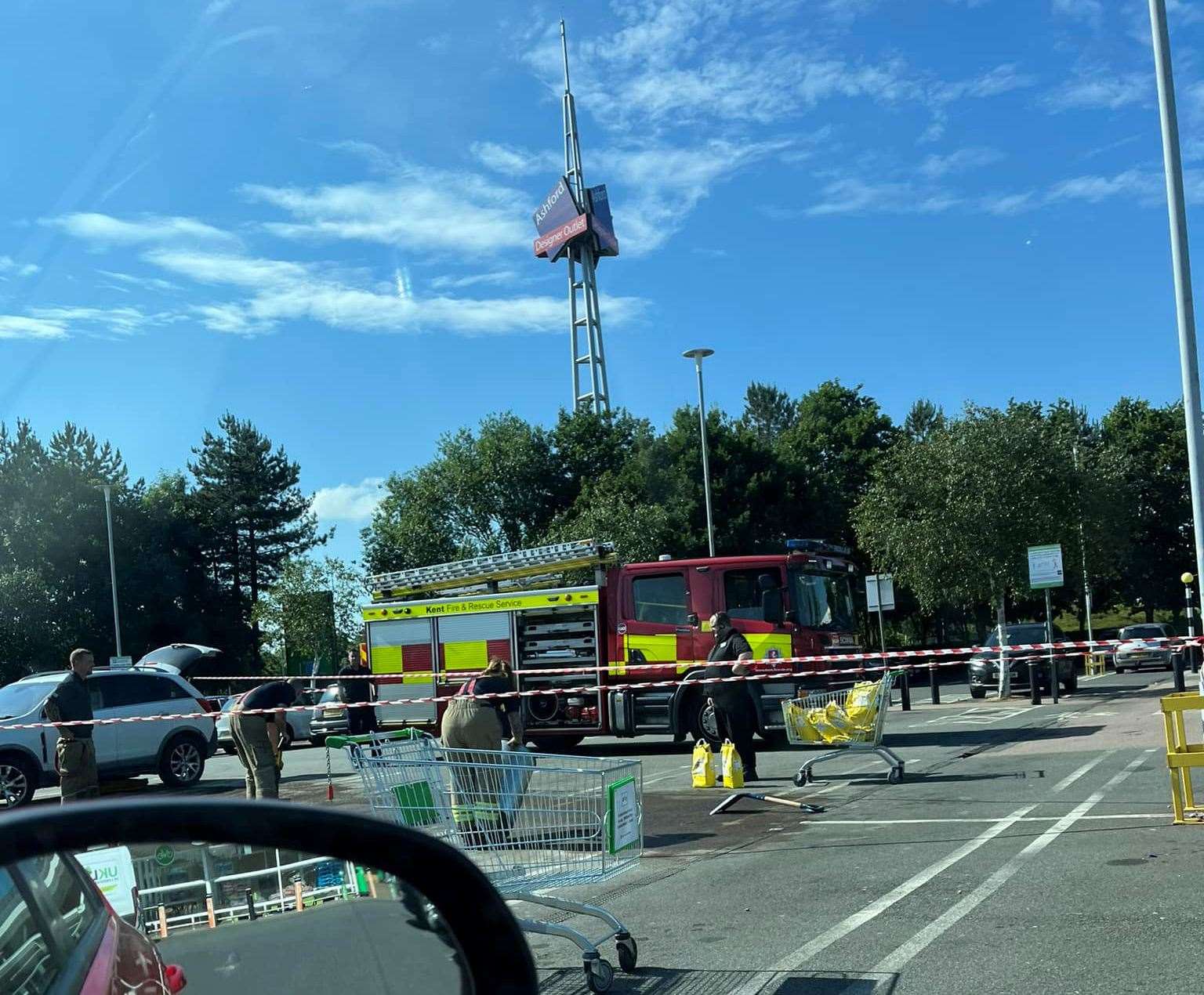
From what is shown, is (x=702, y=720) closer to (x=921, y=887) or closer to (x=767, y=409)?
(x=921, y=887)

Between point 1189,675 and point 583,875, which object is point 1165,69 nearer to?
point 583,875

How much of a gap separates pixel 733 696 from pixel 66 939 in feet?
34.8

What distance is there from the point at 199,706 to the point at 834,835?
12.2 m

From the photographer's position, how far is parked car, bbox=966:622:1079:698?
26922 mm

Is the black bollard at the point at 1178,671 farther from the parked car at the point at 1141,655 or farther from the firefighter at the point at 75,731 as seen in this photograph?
the firefighter at the point at 75,731

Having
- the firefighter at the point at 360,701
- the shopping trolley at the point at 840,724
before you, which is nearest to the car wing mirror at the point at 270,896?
the shopping trolley at the point at 840,724

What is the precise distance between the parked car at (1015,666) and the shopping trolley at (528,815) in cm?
2161

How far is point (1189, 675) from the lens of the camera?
104 ft

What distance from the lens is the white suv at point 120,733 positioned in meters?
16.0

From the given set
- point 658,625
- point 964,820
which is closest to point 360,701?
point 658,625

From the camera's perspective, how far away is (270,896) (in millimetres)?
2004

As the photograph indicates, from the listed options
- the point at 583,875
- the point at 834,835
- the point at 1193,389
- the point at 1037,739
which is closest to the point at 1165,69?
the point at 1193,389

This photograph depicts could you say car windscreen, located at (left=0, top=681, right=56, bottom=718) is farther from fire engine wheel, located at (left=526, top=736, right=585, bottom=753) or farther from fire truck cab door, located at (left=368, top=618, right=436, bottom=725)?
fire engine wheel, located at (left=526, top=736, right=585, bottom=753)

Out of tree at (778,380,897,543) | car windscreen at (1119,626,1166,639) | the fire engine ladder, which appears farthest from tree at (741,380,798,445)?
the fire engine ladder
